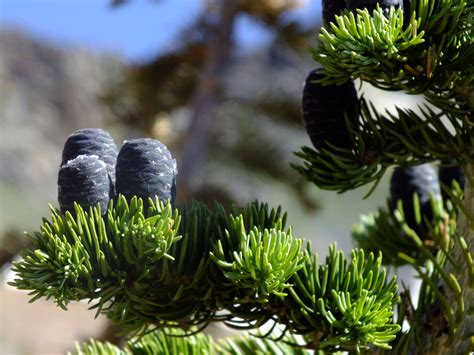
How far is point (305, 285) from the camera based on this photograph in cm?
39

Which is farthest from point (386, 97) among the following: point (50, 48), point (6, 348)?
point (6, 348)

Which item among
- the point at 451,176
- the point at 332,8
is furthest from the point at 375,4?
the point at 451,176

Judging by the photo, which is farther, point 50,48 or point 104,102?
point 50,48

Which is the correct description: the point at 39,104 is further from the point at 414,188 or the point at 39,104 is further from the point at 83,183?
the point at 83,183

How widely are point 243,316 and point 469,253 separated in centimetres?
14

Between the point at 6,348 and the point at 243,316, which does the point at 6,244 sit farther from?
the point at 6,348

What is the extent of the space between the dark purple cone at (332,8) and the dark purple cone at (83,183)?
0.50 ft

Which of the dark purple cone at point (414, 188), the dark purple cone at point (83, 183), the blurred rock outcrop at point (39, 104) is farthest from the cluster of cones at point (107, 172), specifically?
the blurred rock outcrop at point (39, 104)

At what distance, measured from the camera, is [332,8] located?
40 centimetres

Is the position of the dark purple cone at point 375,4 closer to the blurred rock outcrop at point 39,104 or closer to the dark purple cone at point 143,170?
the dark purple cone at point 143,170

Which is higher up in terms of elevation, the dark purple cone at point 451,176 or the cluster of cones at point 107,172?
the dark purple cone at point 451,176

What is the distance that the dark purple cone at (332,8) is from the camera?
39cm

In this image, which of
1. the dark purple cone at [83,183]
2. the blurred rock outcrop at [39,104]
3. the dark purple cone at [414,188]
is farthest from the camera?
the blurred rock outcrop at [39,104]

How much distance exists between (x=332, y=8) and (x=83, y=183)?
6.7 inches
